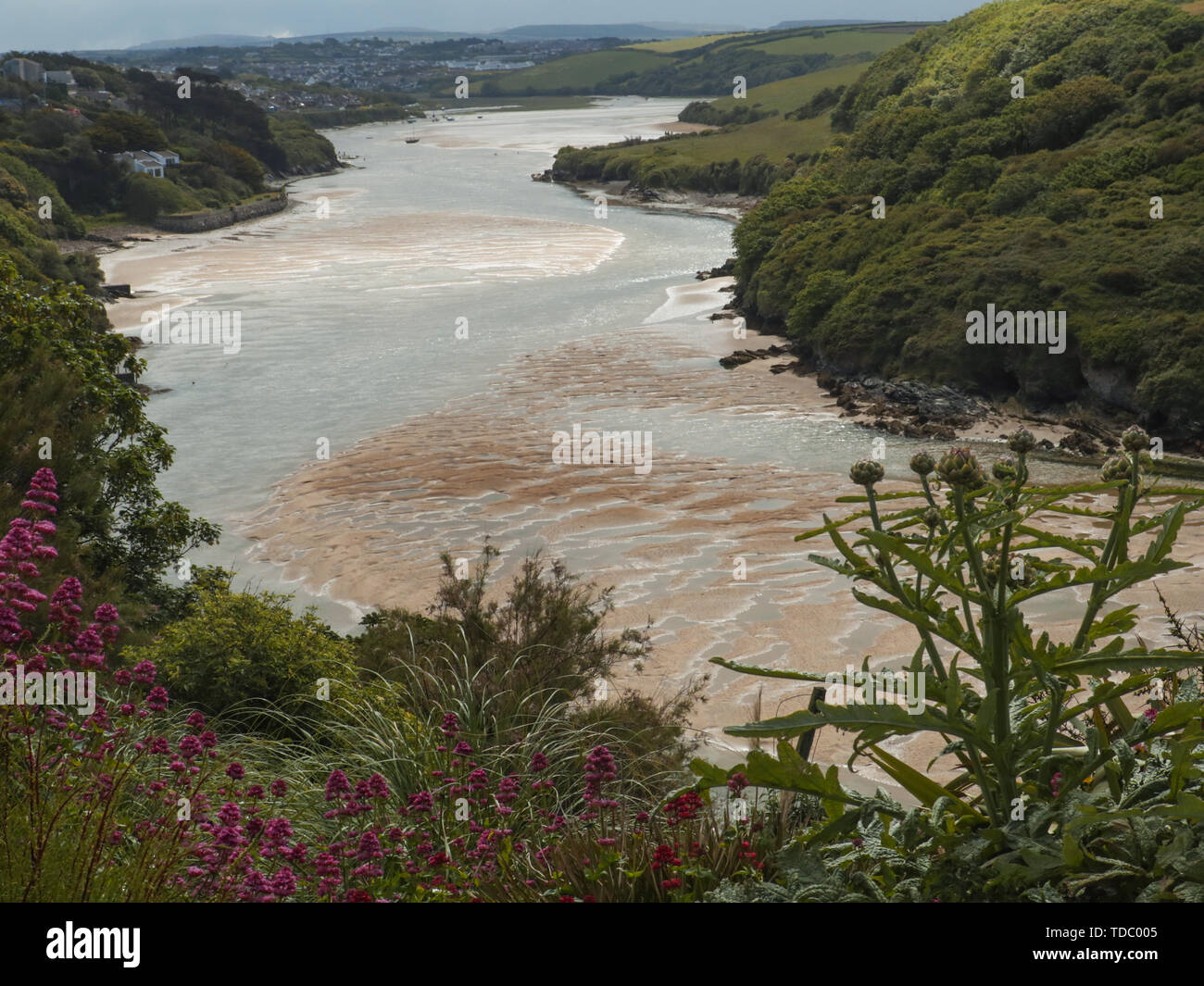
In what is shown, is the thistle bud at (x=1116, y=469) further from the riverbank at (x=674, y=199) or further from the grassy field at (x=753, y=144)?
the grassy field at (x=753, y=144)

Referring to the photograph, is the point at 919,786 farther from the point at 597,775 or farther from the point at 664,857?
the point at 597,775

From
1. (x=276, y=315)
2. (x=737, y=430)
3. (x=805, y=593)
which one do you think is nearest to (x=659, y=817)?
(x=805, y=593)

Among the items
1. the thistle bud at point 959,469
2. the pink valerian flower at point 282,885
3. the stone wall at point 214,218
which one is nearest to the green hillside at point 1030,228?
the thistle bud at point 959,469

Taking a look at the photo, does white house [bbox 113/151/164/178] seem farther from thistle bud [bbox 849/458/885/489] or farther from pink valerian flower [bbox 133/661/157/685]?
thistle bud [bbox 849/458/885/489]

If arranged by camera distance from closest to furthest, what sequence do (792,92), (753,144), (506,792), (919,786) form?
(919,786) → (506,792) → (753,144) → (792,92)

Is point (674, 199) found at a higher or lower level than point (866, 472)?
higher

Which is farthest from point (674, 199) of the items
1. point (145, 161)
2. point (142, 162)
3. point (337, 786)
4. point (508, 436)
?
point (337, 786)

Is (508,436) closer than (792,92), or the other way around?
(508,436)

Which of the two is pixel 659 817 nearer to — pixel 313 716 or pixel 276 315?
pixel 313 716
